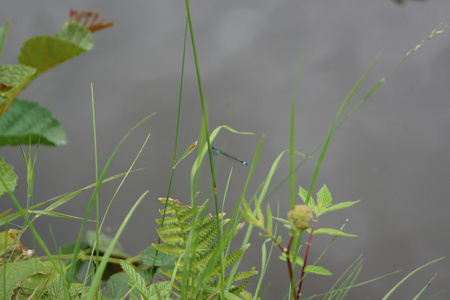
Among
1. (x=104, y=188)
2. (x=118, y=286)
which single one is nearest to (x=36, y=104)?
(x=104, y=188)

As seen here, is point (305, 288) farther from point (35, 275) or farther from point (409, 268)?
point (35, 275)

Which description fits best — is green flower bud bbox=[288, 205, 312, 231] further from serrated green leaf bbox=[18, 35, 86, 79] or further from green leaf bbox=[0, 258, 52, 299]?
serrated green leaf bbox=[18, 35, 86, 79]

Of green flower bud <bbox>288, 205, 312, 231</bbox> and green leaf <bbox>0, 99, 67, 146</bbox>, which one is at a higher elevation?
green flower bud <bbox>288, 205, 312, 231</bbox>

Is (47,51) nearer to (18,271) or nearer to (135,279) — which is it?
(18,271)

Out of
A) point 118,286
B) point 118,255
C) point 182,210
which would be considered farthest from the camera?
point 118,255

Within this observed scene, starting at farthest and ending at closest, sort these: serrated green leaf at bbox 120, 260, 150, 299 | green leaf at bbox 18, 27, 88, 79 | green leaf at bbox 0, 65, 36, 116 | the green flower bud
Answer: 1. green leaf at bbox 18, 27, 88, 79
2. green leaf at bbox 0, 65, 36, 116
3. serrated green leaf at bbox 120, 260, 150, 299
4. the green flower bud

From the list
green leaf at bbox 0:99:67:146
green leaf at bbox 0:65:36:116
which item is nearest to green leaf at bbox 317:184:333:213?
green leaf at bbox 0:65:36:116

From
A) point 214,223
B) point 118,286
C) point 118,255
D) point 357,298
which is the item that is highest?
point 214,223

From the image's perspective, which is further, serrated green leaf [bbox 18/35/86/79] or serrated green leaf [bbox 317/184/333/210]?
serrated green leaf [bbox 18/35/86/79]
